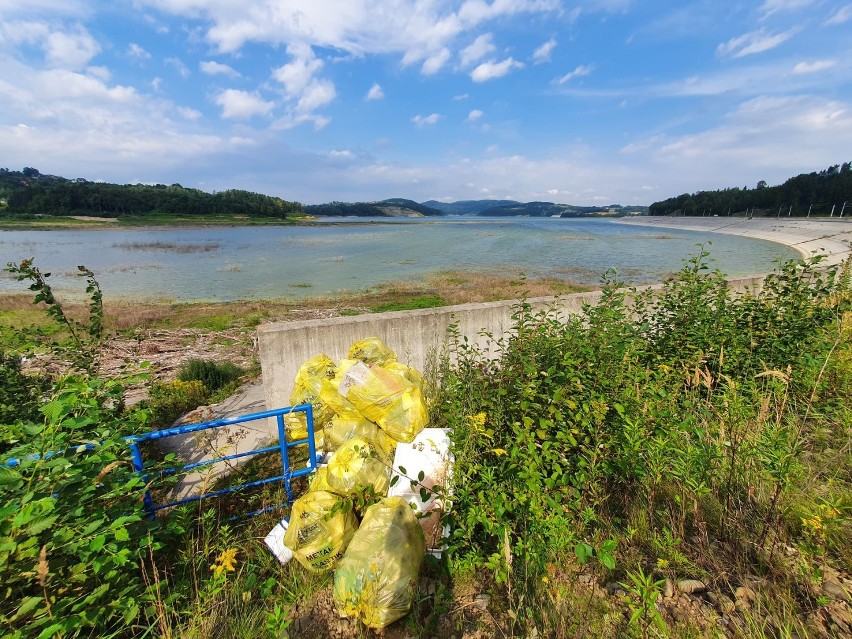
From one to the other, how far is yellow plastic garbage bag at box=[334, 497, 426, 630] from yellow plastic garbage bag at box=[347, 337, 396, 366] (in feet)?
6.47

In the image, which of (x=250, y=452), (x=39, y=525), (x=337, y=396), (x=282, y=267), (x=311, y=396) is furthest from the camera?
(x=282, y=267)

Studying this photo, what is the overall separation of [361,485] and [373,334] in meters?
2.13

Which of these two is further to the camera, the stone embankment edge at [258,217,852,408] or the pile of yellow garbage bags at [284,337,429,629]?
the stone embankment edge at [258,217,852,408]

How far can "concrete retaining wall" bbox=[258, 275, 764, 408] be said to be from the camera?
454cm

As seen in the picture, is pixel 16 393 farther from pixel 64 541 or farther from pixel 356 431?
pixel 356 431

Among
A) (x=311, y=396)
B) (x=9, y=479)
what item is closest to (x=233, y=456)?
(x=311, y=396)

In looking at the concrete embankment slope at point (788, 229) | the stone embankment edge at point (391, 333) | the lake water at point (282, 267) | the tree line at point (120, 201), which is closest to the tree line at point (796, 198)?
the concrete embankment slope at point (788, 229)

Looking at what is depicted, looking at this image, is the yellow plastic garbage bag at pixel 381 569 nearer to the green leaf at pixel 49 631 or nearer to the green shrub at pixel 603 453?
the green shrub at pixel 603 453

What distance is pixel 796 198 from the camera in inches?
2699

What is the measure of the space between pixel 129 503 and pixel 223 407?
3796 mm

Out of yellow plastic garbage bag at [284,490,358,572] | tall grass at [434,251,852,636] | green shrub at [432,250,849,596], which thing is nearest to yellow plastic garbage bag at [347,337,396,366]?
green shrub at [432,250,849,596]

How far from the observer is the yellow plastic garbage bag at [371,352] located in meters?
4.41

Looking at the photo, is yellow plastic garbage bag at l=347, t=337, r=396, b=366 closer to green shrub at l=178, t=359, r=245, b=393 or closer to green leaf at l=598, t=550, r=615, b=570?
green leaf at l=598, t=550, r=615, b=570

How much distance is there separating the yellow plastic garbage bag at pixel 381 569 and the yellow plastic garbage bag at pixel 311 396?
1769 mm
